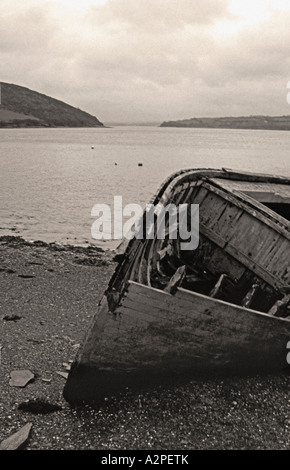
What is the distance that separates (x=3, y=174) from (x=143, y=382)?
4479 centimetres

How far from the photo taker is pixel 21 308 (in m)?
10.6

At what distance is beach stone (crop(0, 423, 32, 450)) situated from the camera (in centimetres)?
560

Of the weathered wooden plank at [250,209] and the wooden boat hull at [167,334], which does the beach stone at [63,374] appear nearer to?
the wooden boat hull at [167,334]

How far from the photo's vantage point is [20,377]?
7250 millimetres

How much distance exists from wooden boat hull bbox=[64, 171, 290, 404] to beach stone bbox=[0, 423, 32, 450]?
2.66 ft

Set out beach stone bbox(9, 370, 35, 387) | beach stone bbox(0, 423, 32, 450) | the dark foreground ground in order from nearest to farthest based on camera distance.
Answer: beach stone bbox(0, 423, 32, 450) → the dark foreground ground → beach stone bbox(9, 370, 35, 387)

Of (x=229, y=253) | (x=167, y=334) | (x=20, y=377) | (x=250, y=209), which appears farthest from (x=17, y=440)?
(x=250, y=209)

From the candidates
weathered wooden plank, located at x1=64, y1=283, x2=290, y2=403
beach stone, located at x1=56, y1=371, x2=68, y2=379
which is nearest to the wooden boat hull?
weathered wooden plank, located at x1=64, y1=283, x2=290, y2=403

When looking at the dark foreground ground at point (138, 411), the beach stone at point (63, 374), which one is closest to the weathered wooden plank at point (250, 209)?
the dark foreground ground at point (138, 411)

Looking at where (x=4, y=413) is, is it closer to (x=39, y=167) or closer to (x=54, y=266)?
(x=54, y=266)

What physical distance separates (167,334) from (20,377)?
259cm

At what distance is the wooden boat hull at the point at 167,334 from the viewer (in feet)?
20.2

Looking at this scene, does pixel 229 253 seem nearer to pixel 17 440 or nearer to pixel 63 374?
pixel 63 374

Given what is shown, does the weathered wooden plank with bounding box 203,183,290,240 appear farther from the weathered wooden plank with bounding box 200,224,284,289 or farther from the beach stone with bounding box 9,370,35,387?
the beach stone with bounding box 9,370,35,387
